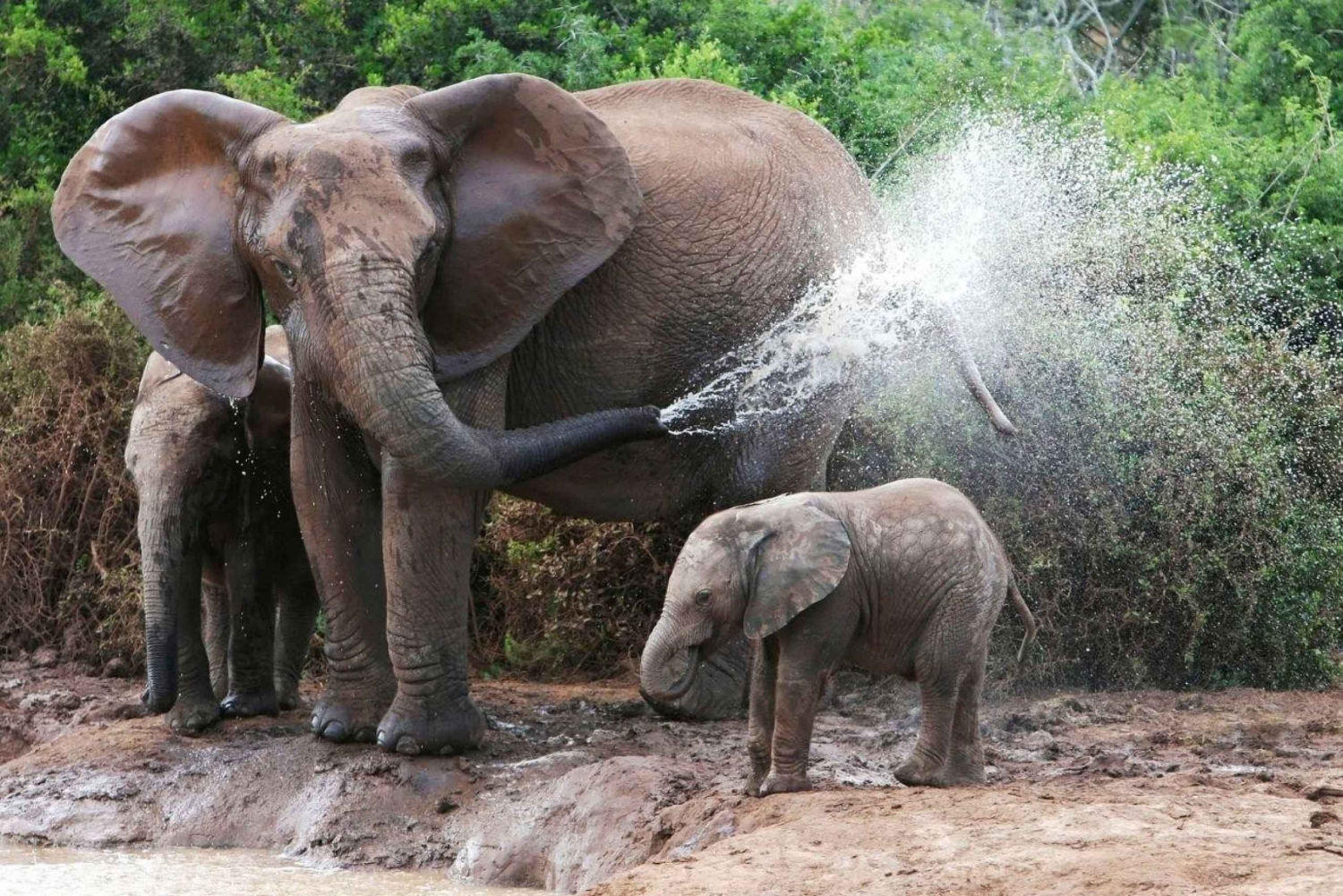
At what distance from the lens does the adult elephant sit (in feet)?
25.4

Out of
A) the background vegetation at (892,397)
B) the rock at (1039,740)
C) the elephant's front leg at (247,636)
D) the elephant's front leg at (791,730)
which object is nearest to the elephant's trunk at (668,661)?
the elephant's front leg at (791,730)

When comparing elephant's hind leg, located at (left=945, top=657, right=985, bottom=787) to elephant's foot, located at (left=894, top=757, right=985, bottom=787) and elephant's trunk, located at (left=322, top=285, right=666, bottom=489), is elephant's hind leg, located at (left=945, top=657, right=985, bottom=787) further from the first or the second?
elephant's trunk, located at (left=322, top=285, right=666, bottom=489)

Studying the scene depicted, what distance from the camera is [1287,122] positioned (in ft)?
46.9

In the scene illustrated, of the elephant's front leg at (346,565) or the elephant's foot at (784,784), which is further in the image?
the elephant's front leg at (346,565)

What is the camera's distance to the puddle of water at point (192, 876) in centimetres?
714

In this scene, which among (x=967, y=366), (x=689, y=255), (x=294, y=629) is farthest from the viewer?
(x=294, y=629)

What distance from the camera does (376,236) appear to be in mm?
7680

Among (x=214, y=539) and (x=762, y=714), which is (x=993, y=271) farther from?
(x=762, y=714)

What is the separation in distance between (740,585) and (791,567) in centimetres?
18

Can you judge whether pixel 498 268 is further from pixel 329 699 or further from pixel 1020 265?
pixel 1020 265

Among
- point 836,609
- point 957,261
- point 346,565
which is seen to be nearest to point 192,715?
point 346,565

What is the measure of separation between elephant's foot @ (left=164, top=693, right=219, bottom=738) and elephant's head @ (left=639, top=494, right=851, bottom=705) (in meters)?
2.51

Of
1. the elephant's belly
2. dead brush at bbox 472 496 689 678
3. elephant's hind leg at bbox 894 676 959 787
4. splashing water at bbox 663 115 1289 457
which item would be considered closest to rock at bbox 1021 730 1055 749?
elephant's hind leg at bbox 894 676 959 787

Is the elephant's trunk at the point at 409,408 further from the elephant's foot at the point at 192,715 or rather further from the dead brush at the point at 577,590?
the dead brush at the point at 577,590
